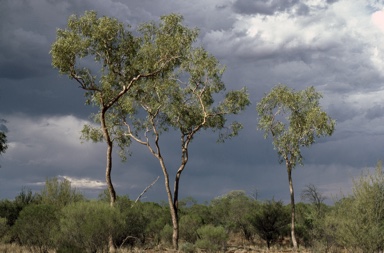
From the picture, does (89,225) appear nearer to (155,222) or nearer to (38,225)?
(38,225)

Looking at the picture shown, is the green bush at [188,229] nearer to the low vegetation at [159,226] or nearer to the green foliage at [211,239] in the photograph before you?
the low vegetation at [159,226]

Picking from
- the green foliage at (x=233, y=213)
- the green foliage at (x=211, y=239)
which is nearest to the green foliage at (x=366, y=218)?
the green foliage at (x=211, y=239)

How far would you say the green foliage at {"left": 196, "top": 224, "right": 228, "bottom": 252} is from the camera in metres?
Answer: 33.7

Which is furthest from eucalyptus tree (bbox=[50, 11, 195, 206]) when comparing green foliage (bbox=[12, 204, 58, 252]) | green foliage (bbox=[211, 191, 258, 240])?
green foliage (bbox=[211, 191, 258, 240])

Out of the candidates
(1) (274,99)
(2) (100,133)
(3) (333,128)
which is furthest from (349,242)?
(2) (100,133)

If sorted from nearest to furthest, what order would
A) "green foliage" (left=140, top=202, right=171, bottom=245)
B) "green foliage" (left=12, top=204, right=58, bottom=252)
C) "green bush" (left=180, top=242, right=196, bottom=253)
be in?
"green foliage" (left=12, top=204, right=58, bottom=252), "green bush" (left=180, top=242, right=196, bottom=253), "green foliage" (left=140, top=202, right=171, bottom=245)

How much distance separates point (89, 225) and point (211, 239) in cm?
1276

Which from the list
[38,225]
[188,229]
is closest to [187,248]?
[188,229]

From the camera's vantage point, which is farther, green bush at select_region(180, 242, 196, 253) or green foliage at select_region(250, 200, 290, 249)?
green foliage at select_region(250, 200, 290, 249)

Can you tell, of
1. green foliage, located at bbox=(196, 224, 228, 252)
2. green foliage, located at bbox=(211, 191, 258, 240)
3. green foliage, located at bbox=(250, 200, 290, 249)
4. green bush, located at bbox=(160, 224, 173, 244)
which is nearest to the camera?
green foliage, located at bbox=(196, 224, 228, 252)

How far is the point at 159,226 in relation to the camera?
42.3 m

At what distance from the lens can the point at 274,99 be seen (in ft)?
132

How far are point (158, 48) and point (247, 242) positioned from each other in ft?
72.4

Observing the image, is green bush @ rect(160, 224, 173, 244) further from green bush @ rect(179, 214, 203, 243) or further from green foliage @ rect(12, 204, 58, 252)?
green foliage @ rect(12, 204, 58, 252)
